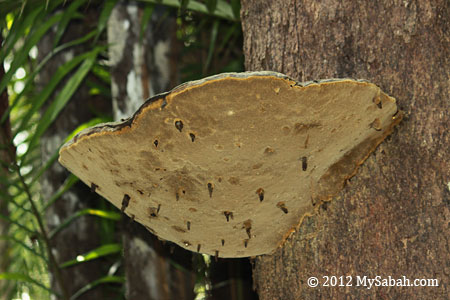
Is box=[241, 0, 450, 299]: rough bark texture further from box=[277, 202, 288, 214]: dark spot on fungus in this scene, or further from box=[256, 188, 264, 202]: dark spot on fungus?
box=[256, 188, 264, 202]: dark spot on fungus

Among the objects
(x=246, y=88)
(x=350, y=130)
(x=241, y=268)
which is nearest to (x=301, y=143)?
(x=350, y=130)

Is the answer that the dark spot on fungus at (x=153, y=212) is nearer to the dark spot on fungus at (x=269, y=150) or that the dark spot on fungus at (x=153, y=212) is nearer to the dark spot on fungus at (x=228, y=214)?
the dark spot on fungus at (x=228, y=214)

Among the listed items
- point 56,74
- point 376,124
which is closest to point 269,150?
point 376,124

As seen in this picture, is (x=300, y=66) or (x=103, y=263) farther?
(x=103, y=263)

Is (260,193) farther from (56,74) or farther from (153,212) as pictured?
(56,74)

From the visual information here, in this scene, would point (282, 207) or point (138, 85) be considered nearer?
point (282, 207)

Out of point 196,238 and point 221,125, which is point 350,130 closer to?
point 221,125

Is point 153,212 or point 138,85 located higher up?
point 138,85
